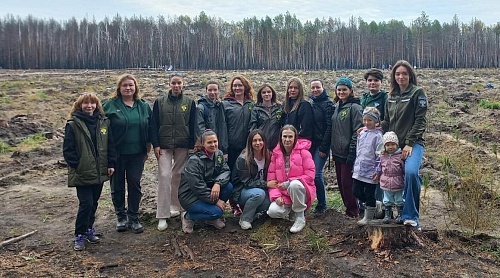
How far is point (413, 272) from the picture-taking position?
3.80 m

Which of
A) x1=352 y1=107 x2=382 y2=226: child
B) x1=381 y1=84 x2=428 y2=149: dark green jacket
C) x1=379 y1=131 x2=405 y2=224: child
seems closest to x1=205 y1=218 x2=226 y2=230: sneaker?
x1=352 y1=107 x2=382 y2=226: child

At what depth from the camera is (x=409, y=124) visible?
449 cm

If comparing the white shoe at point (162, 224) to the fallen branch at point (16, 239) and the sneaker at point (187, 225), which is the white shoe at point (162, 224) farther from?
the fallen branch at point (16, 239)

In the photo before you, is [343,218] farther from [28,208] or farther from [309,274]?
[28,208]

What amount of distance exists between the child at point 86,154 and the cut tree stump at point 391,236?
2.78 meters

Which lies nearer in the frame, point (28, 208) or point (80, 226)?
point (80, 226)

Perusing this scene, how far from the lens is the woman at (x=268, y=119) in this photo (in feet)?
17.2

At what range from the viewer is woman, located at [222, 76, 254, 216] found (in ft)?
17.2

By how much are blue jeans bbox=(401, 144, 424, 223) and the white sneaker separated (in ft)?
3.40

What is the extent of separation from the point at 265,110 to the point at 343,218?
1570mm

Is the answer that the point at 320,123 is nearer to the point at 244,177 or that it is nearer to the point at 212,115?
the point at 244,177

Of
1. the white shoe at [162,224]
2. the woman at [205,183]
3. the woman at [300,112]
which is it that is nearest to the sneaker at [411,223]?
the woman at [300,112]

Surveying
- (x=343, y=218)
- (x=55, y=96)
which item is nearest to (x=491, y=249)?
(x=343, y=218)

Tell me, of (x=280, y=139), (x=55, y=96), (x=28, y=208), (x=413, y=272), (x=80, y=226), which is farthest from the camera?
(x=55, y=96)
